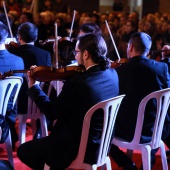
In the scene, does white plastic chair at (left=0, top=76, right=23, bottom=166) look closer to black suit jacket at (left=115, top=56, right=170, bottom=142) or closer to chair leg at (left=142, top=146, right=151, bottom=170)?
black suit jacket at (left=115, top=56, right=170, bottom=142)

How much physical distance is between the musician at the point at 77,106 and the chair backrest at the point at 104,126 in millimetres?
31

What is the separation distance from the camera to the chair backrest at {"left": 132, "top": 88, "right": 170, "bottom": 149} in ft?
8.72

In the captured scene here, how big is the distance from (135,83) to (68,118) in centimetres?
68

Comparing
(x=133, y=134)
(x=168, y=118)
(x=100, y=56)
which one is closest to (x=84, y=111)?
(x=100, y=56)

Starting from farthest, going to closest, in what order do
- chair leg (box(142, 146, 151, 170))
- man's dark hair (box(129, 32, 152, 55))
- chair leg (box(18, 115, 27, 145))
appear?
chair leg (box(18, 115, 27, 145)), man's dark hair (box(129, 32, 152, 55)), chair leg (box(142, 146, 151, 170))

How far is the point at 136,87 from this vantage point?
2895 mm

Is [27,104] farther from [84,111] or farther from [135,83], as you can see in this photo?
[84,111]

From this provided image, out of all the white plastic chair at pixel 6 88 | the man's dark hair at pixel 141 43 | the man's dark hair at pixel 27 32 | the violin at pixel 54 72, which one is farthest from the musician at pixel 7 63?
the man's dark hair at pixel 141 43

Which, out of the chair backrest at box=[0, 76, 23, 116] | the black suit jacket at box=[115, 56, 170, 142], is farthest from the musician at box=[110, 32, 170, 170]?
the chair backrest at box=[0, 76, 23, 116]

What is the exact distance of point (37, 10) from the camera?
33.1 ft

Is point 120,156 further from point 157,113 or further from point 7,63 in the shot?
point 7,63

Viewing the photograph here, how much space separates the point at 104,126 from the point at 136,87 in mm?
589

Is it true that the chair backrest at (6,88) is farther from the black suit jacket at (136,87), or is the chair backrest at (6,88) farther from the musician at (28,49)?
the musician at (28,49)

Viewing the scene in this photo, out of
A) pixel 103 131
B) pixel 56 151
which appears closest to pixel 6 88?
pixel 56 151
